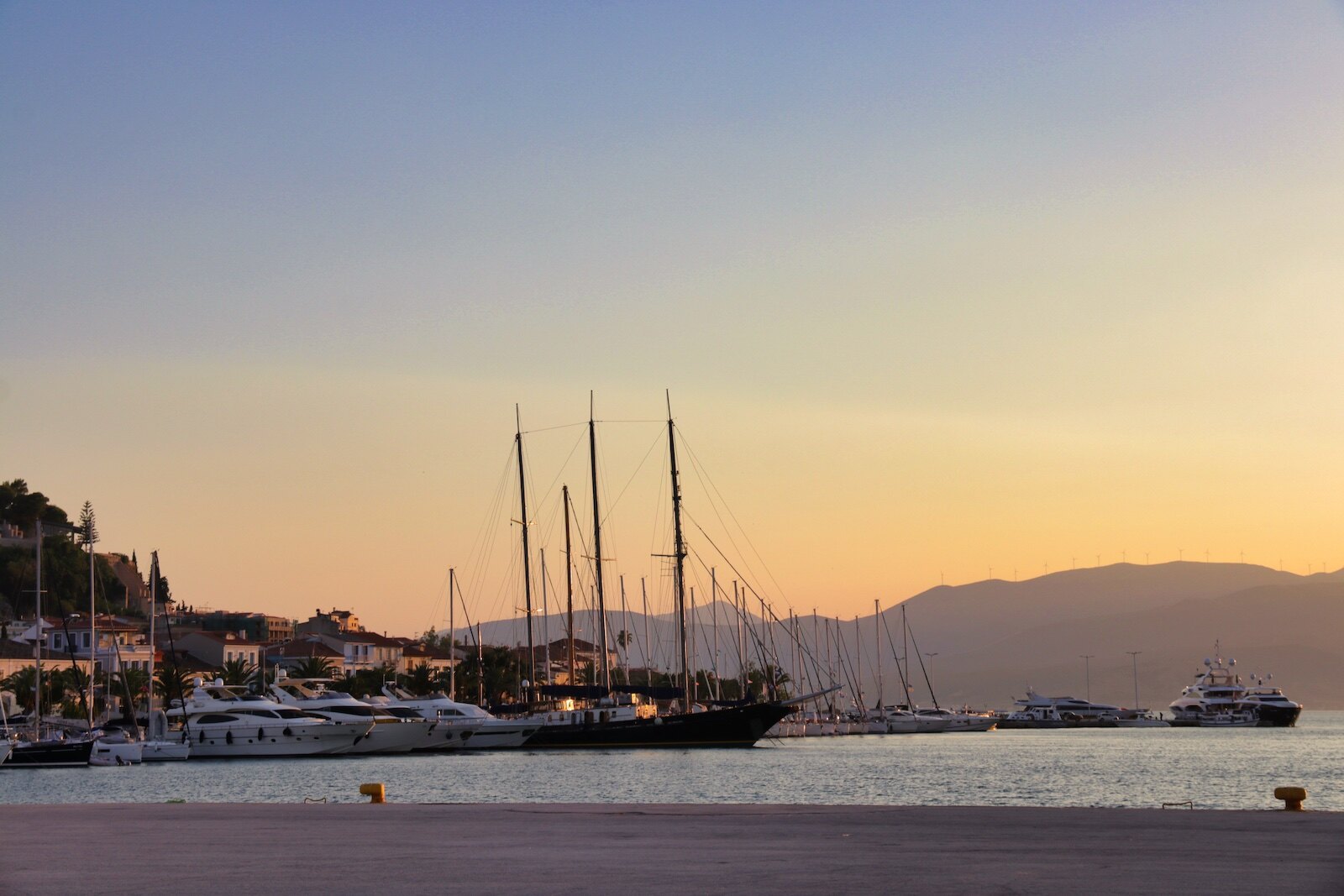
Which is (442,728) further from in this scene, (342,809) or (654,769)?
(342,809)

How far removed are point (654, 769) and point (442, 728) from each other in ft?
75.3

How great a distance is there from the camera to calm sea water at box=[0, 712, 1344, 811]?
53.2m

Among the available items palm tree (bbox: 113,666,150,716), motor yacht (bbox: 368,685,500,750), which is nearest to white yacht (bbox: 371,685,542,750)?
motor yacht (bbox: 368,685,500,750)

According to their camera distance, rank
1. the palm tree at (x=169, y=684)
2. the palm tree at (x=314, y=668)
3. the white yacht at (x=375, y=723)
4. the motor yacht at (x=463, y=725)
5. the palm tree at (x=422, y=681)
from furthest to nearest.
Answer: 1. the palm tree at (x=422, y=681)
2. the palm tree at (x=314, y=668)
3. the palm tree at (x=169, y=684)
4. the motor yacht at (x=463, y=725)
5. the white yacht at (x=375, y=723)

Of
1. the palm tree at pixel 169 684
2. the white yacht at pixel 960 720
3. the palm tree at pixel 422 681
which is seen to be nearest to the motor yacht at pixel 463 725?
the palm tree at pixel 169 684

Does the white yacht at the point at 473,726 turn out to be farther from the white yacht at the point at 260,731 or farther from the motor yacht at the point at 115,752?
the motor yacht at the point at 115,752

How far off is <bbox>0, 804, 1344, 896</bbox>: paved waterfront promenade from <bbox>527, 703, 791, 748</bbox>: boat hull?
7215 centimetres

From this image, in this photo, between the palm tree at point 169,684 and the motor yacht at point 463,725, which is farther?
the palm tree at point 169,684

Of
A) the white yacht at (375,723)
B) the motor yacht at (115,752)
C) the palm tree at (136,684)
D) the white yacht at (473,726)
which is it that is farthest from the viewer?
the palm tree at (136,684)

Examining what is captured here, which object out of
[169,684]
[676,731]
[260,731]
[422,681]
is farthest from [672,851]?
[422,681]

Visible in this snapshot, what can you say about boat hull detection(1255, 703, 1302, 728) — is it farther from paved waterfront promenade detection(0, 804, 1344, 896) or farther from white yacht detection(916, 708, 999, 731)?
paved waterfront promenade detection(0, 804, 1344, 896)

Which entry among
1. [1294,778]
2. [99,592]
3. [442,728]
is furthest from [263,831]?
[99,592]

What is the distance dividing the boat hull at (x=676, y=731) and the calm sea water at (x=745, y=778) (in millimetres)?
1202

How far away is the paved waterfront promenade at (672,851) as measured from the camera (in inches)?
530
